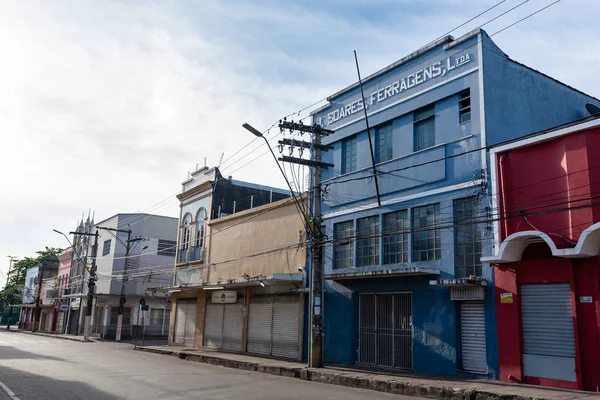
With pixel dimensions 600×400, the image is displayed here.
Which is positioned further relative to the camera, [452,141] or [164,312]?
[164,312]

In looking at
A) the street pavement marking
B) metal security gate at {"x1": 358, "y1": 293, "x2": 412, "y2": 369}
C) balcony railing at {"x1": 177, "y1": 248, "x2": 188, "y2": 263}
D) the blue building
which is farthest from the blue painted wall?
balcony railing at {"x1": 177, "y1": 248, "x2": 188, "y2": 263}

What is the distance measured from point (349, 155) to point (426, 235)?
526 centimetres

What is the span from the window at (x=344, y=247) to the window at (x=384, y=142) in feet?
9.16

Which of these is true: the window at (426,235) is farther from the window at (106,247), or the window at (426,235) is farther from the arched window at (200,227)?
the window at (106,247)

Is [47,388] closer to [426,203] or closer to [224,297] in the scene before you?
[426,203]

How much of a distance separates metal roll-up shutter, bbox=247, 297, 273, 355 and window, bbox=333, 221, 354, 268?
4694mm

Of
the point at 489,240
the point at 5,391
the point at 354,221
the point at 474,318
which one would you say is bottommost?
the point at 5,391

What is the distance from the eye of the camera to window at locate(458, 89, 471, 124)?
16.5 m

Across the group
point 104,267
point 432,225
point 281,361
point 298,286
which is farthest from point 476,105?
point 104,267

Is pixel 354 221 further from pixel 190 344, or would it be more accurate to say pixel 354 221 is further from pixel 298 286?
pixel 190 344

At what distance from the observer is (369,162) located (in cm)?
1978

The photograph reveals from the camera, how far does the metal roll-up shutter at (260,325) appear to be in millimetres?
23516

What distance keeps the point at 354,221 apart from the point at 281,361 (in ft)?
20.1

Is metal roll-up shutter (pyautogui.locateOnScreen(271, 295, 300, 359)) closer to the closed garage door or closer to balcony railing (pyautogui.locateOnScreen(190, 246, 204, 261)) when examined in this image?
balcony railing (pyautogui.locateOnScreen(190, 246, 204, 261))
